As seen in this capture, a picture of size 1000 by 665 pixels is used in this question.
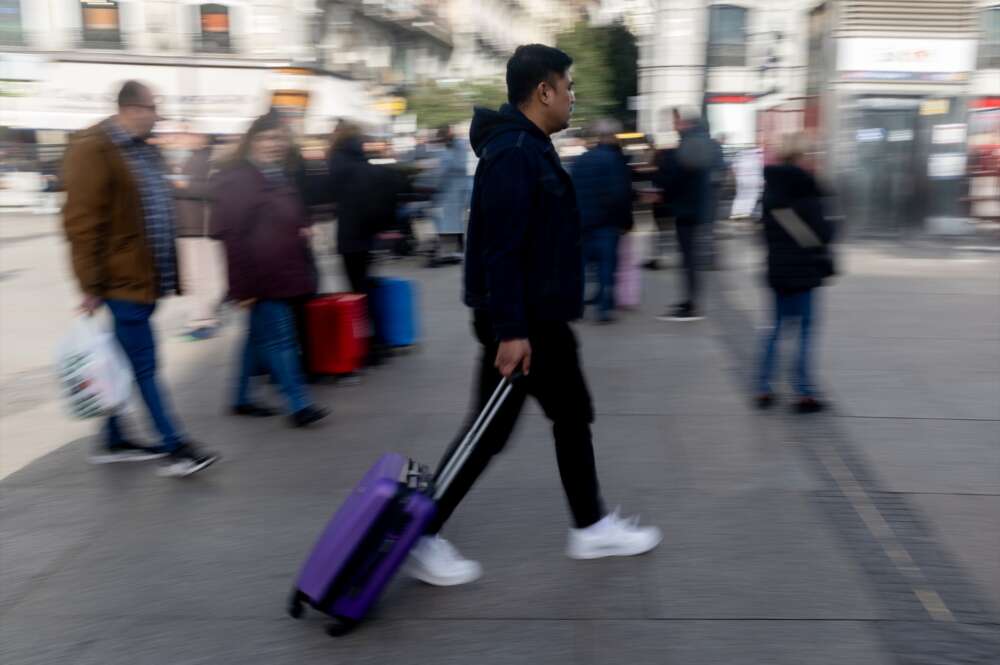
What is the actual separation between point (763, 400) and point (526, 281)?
2857 millimetres

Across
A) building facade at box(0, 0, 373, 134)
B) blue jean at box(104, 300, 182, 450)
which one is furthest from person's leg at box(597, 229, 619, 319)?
building facade at box(0, 0, 373, 134)

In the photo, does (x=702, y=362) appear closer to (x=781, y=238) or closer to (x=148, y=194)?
(x=781, y=238)

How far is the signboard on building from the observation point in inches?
617

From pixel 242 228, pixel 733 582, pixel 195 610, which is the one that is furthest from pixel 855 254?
pixel 195 610

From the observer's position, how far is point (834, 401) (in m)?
6.21

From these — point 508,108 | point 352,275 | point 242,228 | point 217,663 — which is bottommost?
point 217,663

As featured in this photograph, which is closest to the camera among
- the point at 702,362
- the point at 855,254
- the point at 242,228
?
the point at 242,228

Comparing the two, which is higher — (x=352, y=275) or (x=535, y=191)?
(x=535, y=191)

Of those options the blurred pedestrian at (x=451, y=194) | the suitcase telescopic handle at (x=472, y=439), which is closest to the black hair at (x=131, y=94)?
the suitcase telescopic handle at (x=472, y=439)

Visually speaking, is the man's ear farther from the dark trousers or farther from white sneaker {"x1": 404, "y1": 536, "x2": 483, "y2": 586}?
the dark trousers

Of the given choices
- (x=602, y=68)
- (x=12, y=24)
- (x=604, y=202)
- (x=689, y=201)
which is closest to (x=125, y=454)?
(x=604, y=202)

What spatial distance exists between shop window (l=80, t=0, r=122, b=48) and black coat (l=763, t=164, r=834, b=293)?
2878 cm

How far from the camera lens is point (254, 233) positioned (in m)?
5.68

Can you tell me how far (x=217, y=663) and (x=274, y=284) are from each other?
2805 millimetres
